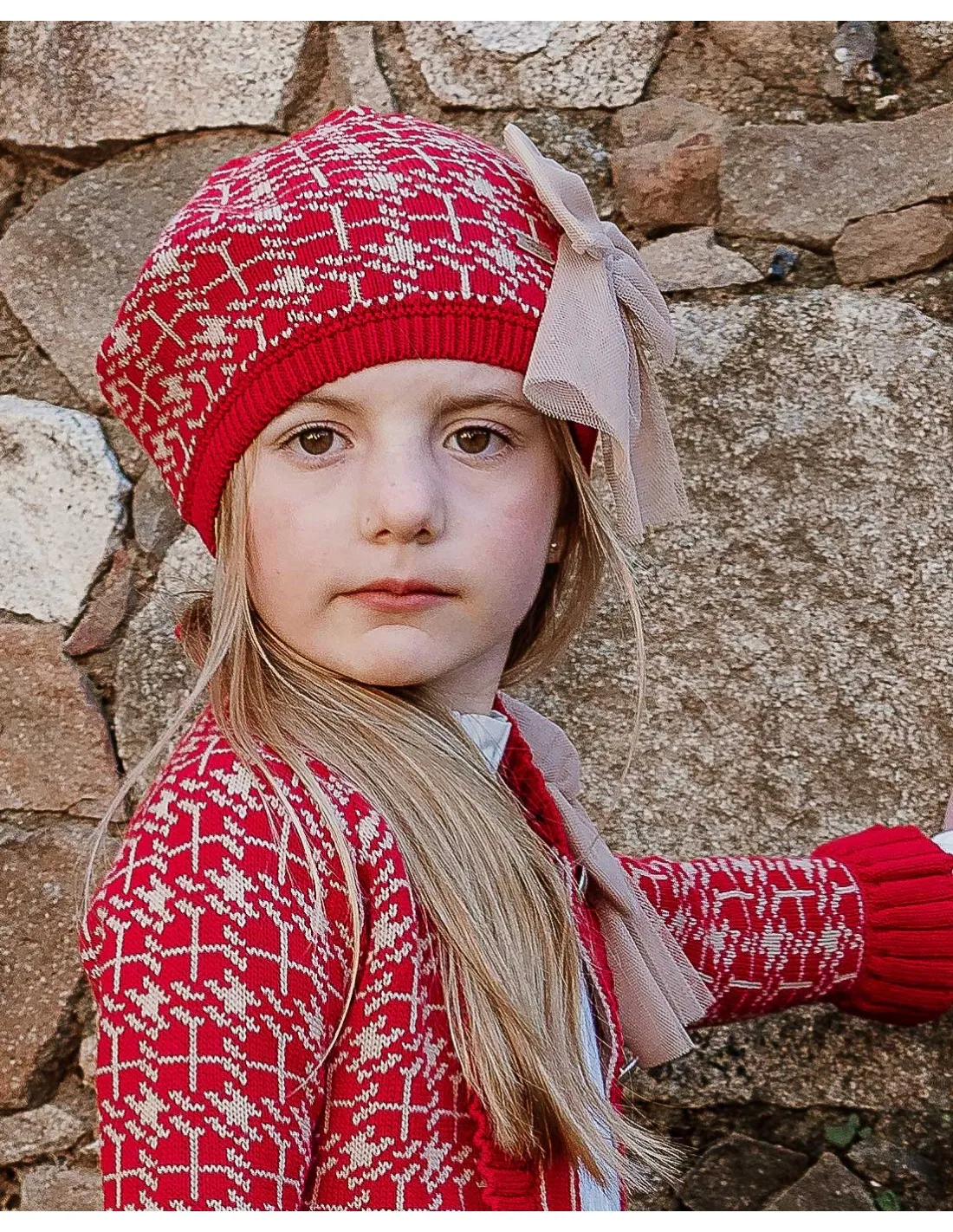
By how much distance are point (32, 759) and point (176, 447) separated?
0.64 meters

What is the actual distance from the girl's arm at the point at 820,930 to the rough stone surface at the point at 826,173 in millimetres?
720

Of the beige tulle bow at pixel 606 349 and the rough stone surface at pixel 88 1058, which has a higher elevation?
the beige tulle bow at pixel 606 349

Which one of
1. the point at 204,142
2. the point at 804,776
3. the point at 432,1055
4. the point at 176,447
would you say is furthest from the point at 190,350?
the point at 804,776

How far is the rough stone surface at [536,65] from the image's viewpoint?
5.25 feet

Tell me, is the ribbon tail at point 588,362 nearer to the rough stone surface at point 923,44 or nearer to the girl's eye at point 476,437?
the girl's eye at point 476,437

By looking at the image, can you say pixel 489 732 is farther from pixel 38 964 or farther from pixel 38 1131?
pixel 38 1131

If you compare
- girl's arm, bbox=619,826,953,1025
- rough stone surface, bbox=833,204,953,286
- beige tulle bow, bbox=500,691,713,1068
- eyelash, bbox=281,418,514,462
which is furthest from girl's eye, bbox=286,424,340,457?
rough stone surface, bbox=833,204,953,286

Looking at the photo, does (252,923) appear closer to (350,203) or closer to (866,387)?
(350,203)

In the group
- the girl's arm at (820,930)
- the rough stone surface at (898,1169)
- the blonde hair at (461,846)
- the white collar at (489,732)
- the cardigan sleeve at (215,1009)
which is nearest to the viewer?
the cardigan sleeve at (215,1009)

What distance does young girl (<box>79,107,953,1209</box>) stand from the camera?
2.90 ft

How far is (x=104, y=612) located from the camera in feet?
5.27

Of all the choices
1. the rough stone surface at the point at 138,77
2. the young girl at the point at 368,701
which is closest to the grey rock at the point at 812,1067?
the young girl at the point at 368,701

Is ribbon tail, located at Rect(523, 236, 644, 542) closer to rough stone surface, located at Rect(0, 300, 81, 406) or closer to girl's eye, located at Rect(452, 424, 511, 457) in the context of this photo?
girl's eye, located at Rect(452, 424, 511, 457)

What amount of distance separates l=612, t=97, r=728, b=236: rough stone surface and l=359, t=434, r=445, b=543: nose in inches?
29.3
